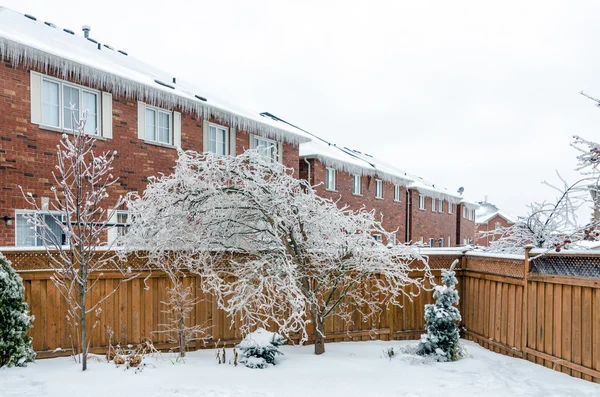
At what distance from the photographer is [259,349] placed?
19.6 ft

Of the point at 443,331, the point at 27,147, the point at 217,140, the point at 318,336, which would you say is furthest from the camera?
the point at 217,140

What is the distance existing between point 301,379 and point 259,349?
780 millimetres

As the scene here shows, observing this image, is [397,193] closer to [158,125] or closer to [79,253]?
[158,125]

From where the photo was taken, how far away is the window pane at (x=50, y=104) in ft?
31.1

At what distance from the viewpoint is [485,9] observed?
34.6ft

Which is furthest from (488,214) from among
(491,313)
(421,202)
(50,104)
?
(50,104)

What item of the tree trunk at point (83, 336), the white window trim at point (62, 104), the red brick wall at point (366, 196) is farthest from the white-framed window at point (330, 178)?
the tree trunk at point (83, 336)

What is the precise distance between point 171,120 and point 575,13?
936 cm

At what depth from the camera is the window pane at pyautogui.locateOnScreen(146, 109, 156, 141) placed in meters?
11.6

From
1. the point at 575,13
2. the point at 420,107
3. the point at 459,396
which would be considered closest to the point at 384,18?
the point at 575,13

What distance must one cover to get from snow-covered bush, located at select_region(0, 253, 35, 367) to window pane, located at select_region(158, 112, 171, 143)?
6.82 meters

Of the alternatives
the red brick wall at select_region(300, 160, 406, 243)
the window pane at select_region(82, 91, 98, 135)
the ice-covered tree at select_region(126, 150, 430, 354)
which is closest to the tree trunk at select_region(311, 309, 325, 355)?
the ice-covered tree at select_region(126, 150, 430, 354)

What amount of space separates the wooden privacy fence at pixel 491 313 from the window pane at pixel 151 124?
597 cm

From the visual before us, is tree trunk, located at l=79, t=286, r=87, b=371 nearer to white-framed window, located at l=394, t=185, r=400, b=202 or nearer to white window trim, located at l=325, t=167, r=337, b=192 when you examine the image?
white window trim, located at l=325, t=167, r=337, b=192
